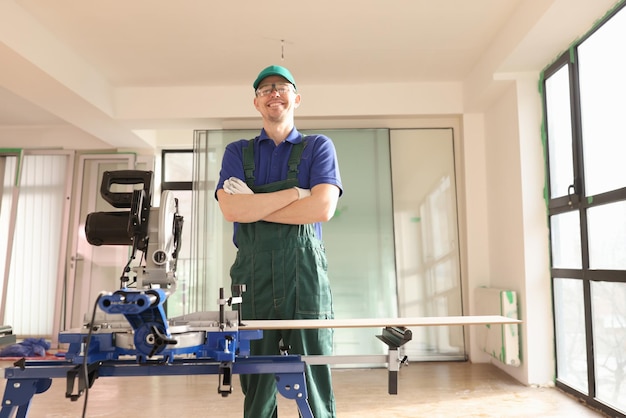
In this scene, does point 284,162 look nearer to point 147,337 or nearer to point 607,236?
point 147,337

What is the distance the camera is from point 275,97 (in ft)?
5.90

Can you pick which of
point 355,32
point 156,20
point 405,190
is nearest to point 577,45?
point 355,32

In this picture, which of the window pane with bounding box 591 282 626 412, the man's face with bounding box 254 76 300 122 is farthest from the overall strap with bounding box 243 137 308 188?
the window pane with bounding box 591 282 626 412

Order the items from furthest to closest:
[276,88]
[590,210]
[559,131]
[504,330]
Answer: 1. [504,330]
2. [559,131]
3. [590,210]
4. [276,88]

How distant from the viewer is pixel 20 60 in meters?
3.33

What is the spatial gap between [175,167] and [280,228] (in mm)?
4559

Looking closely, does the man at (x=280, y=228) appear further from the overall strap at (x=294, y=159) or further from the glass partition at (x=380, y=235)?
the glass partition at (x=380, y=235)

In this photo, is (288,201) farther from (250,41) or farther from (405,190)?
(405,190)

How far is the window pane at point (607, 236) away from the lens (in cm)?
276

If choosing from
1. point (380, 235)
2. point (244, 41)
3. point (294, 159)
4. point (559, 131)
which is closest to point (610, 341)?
point (559, 131)

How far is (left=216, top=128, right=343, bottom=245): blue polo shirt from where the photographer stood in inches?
71.0

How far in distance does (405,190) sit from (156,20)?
2494 mm

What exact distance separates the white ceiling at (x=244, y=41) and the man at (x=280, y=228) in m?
1.69

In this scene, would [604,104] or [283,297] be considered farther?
[604,104]
